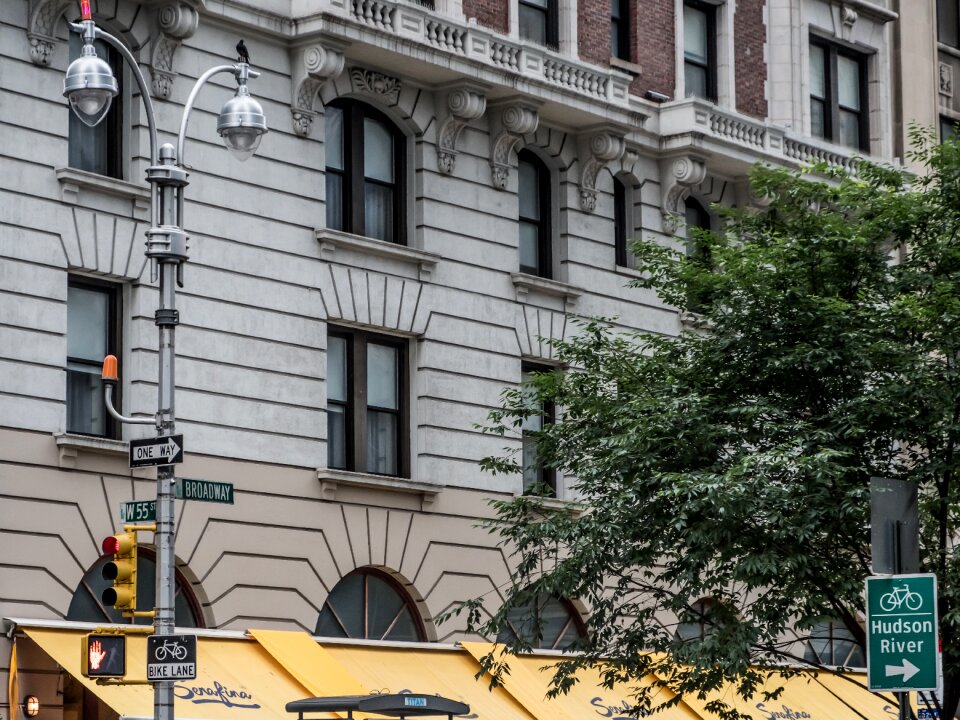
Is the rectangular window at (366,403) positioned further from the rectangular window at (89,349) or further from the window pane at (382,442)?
the rectangular window at (89,349)

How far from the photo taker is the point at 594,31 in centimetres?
3588

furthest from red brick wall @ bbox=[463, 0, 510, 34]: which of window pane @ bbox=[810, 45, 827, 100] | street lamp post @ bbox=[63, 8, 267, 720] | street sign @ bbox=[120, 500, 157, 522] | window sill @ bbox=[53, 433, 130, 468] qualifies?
street sign @ bbox=[120, 500, 157, 522]

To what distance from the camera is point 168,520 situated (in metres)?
20.8

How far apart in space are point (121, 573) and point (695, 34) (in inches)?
845

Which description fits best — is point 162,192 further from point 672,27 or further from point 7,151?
point 672,27

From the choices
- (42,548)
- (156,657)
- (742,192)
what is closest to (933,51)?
(742,192)

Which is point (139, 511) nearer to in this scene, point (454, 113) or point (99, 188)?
point (99, 188)

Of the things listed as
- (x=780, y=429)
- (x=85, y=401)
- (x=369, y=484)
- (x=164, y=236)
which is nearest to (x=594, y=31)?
(x=369, y=484)

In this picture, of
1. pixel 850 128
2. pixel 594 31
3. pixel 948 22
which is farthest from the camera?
pixel 948 22

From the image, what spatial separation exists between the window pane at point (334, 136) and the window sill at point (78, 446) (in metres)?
6.71

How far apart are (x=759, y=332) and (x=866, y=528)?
2857 mm

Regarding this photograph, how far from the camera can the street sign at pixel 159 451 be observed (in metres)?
20.7

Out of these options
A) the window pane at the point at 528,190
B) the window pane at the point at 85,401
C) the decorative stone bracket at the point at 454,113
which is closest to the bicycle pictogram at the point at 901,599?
the window pane at the point at 85,401

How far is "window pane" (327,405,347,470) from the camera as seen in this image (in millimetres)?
30484
